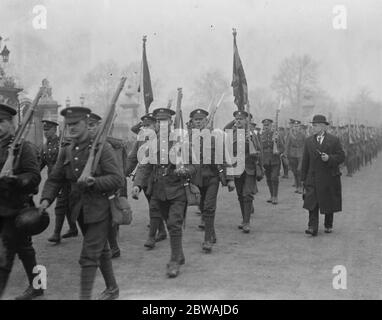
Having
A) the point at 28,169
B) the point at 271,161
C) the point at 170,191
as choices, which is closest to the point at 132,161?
the point at 170,191

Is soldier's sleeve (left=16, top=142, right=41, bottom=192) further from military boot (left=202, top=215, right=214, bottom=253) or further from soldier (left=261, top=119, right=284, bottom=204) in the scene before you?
soldier (left=261, top=119, right=284, bottom=204)

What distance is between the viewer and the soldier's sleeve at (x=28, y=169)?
15.2 ft

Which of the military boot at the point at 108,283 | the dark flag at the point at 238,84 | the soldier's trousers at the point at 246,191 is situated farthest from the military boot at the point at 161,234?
the dark flag at the point at 238,84

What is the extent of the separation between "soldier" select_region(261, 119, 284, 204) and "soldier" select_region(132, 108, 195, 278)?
567cm

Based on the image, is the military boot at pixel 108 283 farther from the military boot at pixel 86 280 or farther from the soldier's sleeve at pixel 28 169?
the soldier's sleeve at pixel 28 169

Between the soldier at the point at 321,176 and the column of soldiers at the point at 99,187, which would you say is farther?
the soldier at the point at 321,176

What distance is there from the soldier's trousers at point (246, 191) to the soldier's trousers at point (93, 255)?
3716 millimetres

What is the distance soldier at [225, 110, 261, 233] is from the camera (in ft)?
26.7

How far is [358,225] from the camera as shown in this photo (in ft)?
28.1

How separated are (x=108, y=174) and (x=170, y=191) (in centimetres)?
141

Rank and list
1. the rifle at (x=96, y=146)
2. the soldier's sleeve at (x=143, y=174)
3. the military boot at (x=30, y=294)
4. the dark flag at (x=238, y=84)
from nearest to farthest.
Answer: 1. the rifle at (x=96, y=146)
2. the military boot at (x=30, y=294)
3. the soldier's sleeve at (x=143, y=174)
4. the dark flag at (x=238, y=84)
